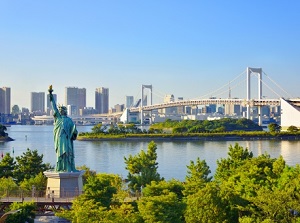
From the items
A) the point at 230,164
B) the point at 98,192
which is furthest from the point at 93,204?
the point at 230,164

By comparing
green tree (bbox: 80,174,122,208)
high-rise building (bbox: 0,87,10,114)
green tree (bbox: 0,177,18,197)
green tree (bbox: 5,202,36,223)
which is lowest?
green tree (bbox: 5,202,36,223)

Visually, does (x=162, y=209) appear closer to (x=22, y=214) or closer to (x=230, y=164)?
(x=22, y=214)

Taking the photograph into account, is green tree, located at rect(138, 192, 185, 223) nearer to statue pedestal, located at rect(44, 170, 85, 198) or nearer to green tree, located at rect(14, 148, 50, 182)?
statue pedestal, located at rect(44, 170, 85, 198)

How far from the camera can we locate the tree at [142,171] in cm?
784

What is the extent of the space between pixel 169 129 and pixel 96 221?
31421 mm

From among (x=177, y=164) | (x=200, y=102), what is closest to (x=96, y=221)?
(x=177, y=164)

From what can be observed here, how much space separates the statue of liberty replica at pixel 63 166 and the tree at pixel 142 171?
1.43 meters

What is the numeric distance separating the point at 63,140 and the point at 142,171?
77.6 inches

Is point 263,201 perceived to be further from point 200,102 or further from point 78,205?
point 200,102

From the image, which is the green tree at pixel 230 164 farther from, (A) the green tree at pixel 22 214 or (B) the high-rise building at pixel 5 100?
(B) the high-rise building at pixel 5 100

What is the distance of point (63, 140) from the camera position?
6.56 meters

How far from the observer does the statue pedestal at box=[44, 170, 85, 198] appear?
6395 mm

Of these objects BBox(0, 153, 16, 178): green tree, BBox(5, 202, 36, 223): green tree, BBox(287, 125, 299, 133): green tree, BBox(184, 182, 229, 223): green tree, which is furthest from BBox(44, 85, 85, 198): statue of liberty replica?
BBox(287, 125, 299, 133): green tree

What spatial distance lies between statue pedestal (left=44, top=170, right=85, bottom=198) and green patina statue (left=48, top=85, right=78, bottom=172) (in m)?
0.12
